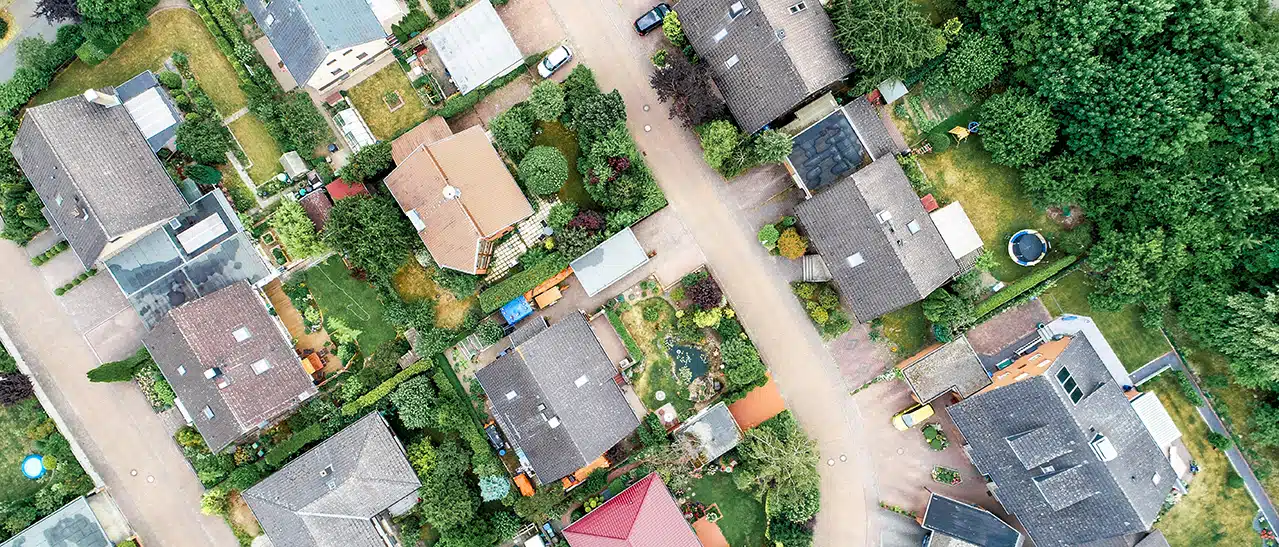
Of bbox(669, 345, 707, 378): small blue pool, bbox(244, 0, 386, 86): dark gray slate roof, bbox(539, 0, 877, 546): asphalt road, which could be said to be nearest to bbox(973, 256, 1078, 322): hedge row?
bbox(539, 0, 877, 546): asphalt road

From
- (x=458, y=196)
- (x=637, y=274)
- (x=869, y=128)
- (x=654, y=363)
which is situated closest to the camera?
(x=458, y=196)

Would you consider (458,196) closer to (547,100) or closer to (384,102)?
(547,100)

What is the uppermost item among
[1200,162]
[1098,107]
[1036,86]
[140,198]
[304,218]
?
[140,198]

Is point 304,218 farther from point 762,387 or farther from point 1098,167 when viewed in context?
point 1098,167

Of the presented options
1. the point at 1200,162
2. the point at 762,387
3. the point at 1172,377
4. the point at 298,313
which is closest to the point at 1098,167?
the point at 1200,162

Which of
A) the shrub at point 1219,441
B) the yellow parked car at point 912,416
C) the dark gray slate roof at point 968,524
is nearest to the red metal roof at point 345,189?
the yellow parked car at point 912,416

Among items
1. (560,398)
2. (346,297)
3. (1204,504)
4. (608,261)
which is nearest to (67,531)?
(346,297)

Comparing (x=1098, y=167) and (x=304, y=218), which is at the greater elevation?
(x=304, y=218)
